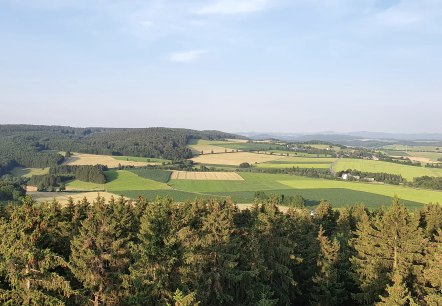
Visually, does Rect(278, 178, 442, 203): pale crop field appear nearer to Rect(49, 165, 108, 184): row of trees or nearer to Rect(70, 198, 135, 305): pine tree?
Rect(49, 165, 108, 184): row of trees

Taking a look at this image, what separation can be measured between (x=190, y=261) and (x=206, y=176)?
113 meters

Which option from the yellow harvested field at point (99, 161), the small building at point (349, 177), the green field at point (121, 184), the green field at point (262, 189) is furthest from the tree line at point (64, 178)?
the small building at point (349, 177)

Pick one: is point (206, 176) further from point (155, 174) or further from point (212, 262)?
point (212, 262)

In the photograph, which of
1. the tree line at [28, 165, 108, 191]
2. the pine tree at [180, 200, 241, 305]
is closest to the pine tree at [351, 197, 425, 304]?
the pine tree at [180, 200, 241, 305]

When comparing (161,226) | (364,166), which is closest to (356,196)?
(364,166)

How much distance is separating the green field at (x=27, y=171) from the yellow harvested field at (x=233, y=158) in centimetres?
6733

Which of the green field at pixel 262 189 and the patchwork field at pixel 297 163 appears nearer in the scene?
the green field at pixel 262 189

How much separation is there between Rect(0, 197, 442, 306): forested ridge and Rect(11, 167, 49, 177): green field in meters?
110

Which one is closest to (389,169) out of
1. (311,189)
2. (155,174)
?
(311,189)

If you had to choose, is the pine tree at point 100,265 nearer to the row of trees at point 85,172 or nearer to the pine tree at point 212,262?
the pine tree at point 212,262

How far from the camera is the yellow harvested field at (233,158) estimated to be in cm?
17388

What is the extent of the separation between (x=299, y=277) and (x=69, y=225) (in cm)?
2120

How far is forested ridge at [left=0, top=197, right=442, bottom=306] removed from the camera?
14.1 metres

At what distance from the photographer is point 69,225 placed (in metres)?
30.4
